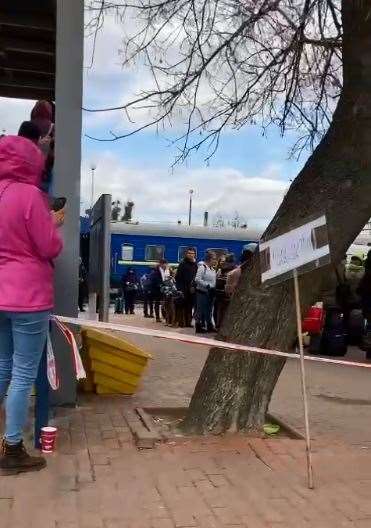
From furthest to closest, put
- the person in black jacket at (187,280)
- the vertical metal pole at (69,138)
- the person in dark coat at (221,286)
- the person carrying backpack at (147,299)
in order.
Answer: the person carrying backpack at (147,299)
the person in black jacket at (187,280)
the person in dark coat at (221,286)
the vertical metal pole at (69,138)

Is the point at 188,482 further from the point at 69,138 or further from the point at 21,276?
the point at 69,138

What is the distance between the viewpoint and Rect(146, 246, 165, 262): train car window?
95.6 ft

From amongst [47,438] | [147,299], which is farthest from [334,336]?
[147,299]

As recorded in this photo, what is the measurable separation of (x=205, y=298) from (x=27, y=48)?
23.0 feet

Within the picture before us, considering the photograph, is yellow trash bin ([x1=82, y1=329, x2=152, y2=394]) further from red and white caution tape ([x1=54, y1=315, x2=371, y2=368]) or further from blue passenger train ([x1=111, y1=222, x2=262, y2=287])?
blue passenger train ([x1=111, y1=222, x2=262, y2=287])

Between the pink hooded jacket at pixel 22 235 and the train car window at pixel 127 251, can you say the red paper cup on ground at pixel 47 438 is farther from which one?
the train car window at pixel 127 251

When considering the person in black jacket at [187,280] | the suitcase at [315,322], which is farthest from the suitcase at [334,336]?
the person in black jacket at [187,280]

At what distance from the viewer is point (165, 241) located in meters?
29.4

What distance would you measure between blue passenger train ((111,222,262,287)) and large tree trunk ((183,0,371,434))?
2291 centimetres

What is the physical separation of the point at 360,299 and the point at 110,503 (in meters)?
8.03

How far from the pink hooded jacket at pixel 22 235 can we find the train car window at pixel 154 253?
24.5 m

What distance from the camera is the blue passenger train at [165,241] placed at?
28.9 meters

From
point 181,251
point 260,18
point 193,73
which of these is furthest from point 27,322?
point 181,251

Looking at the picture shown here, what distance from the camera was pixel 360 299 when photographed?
37.3 feet
